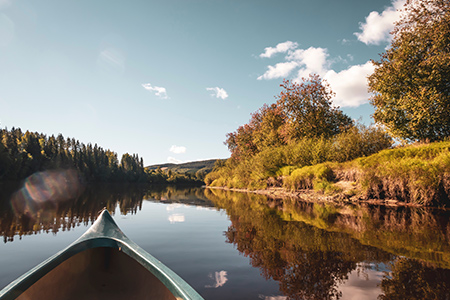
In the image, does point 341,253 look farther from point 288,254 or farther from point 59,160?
point 59,160

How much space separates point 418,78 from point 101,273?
1809 centimetres

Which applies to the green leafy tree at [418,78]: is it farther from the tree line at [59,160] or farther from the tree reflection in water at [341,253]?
the tree line at [59,160]

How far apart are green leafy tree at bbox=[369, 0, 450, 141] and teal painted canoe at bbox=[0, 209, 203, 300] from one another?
1626cm

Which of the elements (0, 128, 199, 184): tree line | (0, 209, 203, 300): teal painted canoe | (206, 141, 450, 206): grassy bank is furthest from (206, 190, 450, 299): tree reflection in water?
(0, 128, 199, 184): tree line

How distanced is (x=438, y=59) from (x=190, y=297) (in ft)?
57.2

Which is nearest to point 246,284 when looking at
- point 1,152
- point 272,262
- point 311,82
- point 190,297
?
point 272,262

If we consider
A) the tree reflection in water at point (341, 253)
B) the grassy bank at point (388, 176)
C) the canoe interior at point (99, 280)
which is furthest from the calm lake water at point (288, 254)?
the grassy bank at point (388, 176)

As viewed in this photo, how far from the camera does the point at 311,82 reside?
24250 mm

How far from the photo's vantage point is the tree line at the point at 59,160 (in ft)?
168

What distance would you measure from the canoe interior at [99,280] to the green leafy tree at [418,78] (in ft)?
53.3

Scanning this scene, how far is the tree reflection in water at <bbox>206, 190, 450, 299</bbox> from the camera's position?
2875mm

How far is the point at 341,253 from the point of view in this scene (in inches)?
165

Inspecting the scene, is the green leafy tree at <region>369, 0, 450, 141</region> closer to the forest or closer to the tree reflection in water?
the forest

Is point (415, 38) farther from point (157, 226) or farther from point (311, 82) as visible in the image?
point (157, 226)
